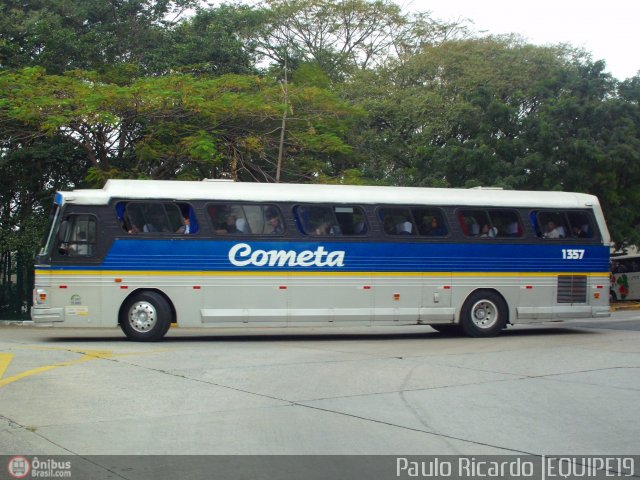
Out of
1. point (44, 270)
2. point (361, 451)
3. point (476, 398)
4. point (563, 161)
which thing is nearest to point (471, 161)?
point (563, 161)

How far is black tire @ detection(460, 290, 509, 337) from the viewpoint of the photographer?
18500mm

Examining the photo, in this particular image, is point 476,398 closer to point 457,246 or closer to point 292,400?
point 292,400

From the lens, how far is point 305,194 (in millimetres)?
17641

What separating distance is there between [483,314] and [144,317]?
7.63 metres

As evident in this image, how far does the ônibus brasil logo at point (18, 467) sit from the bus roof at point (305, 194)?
1025cm

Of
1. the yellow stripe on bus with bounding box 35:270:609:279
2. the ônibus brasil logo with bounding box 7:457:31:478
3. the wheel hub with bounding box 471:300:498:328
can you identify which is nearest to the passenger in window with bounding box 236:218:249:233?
the yellow stripe on bus with bounding box 35:270:609:279

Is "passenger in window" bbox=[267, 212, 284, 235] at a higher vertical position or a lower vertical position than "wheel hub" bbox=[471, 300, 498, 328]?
higher

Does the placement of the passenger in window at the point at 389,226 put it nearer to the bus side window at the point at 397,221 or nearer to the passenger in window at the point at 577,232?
the bus side window at the point at 397,221

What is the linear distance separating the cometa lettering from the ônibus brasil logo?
10.2 metres

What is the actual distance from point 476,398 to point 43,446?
5381 mm

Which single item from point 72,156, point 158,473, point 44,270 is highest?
point 72,156

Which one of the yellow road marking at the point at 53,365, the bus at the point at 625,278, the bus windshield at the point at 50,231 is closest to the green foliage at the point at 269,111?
the bus at the point at 625,278

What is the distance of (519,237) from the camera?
18.8 metres

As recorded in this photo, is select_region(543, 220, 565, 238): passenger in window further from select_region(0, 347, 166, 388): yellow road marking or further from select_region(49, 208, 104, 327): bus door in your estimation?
select_region(49, 208, 104, 327): bus door
